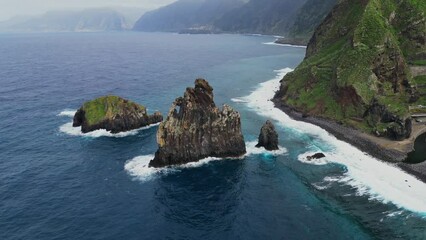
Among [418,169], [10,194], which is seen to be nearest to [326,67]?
[418,169]

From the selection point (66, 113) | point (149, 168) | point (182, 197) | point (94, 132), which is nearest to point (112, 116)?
point (94, 132)

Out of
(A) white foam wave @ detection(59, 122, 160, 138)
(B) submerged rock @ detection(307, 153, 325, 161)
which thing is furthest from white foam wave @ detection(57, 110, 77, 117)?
(B) submerged rock @ detection(307, 153, 325, 161)

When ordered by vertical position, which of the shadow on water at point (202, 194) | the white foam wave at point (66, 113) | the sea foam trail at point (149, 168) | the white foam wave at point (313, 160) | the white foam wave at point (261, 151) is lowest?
the shadow on water at point (202, 194)

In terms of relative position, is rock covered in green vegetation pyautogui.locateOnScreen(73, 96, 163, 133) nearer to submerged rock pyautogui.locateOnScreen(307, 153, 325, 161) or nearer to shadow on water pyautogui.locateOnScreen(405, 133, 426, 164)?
submerged rock pyautogui.locateOnScreen(307, 153, 325, 161)

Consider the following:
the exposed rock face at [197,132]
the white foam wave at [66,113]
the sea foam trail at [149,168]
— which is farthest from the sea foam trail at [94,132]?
the exposed rock face at [197,132]

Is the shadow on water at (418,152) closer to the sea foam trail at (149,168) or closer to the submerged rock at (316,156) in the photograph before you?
the submerged rock at (316,156)

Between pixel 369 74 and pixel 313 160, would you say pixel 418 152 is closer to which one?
pixel 313 160

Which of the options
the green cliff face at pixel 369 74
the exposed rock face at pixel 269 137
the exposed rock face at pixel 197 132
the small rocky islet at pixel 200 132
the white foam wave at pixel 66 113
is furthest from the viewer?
the white foam wave at pixel 66 113
